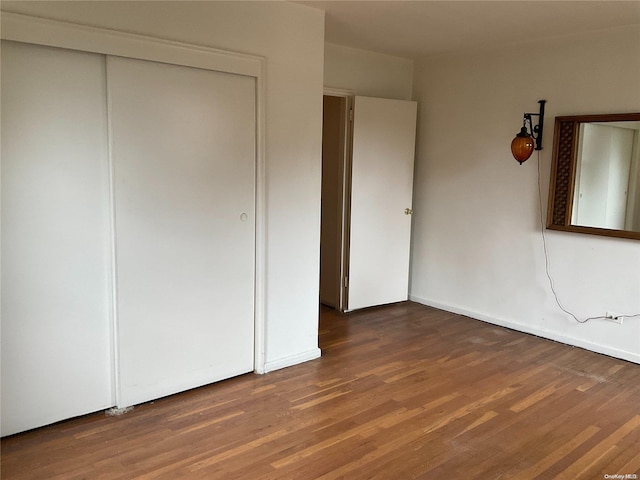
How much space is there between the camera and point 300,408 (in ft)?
9.64

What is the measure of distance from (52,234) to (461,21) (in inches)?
115

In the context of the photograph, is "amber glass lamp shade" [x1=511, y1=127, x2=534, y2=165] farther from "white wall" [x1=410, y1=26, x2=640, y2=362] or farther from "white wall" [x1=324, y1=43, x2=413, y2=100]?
"white wall" [x1=324, y1=43, x2=413, y2=100]

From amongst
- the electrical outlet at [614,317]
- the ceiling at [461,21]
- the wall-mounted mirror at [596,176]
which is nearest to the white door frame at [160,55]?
the ceiling at [461,21]

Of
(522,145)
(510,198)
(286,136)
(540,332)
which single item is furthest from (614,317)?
(286,136)

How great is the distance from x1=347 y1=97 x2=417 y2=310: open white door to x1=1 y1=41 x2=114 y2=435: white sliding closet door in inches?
95.3

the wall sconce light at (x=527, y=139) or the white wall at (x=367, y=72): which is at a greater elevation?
the white wall at (x=367, y=72)

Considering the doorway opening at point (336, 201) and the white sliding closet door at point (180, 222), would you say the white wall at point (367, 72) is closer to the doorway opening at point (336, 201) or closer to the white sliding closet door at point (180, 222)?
the doorway opening at point (336, 201)

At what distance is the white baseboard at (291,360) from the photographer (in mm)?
3439

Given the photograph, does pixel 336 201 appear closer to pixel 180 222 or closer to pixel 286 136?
pixel 286 136

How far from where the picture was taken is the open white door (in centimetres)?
459

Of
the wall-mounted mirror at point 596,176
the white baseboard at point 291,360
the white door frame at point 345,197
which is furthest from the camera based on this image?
the white door frame at point 345,197

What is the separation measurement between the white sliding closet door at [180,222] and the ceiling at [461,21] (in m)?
1.02

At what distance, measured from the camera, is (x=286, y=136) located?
10.9ft

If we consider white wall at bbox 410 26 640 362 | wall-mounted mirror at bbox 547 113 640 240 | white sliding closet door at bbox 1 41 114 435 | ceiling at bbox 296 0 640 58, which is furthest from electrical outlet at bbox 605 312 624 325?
white sliding closet door at bbox 1 41 114 435
